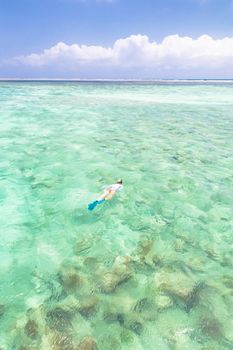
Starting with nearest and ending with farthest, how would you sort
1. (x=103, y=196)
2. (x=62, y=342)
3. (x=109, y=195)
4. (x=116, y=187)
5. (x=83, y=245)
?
(x=62, y=342) → (x=83, y=245) → (x=103, y=196) → (x=109, y=195) → (x=116, y=187)

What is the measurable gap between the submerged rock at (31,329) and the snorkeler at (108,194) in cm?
439

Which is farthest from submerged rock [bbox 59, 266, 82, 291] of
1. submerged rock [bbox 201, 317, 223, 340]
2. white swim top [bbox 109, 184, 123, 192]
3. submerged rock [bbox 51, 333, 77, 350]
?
white swim top [bbox 109, 184, 123, 192]

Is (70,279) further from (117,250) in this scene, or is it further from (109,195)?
(109,195)

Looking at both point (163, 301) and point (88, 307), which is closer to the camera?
point (88, 307)

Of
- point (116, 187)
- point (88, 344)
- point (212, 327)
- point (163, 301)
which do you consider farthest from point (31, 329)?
point (116, 187)

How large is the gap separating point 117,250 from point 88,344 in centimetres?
267

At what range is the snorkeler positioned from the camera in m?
9.33

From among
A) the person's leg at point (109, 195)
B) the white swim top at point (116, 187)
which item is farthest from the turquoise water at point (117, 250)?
the white swim top at point (116, 187)

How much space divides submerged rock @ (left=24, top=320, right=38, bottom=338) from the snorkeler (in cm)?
439

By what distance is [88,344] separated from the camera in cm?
480

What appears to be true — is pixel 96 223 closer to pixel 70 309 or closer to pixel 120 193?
pixel 120 193

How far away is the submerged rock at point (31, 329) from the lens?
493cm

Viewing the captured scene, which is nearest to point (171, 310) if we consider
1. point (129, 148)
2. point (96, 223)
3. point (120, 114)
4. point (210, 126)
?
point (96, 223)

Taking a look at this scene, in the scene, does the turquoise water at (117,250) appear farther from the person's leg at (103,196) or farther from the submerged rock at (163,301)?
the person's leg at (103,196)
